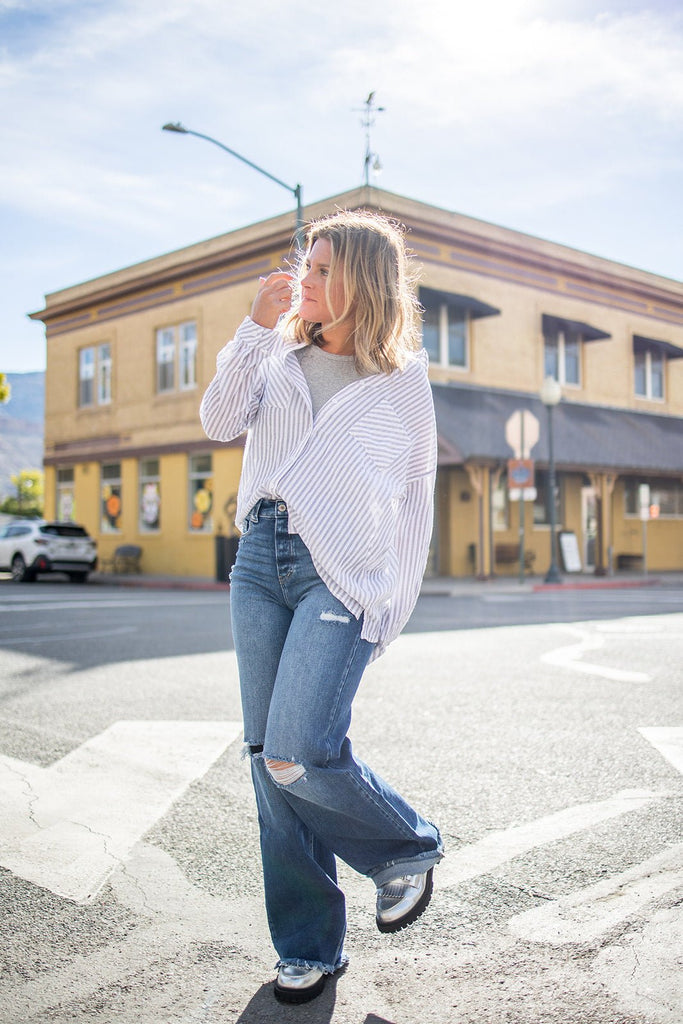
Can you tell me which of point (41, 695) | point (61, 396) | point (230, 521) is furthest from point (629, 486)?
point (41, 695)

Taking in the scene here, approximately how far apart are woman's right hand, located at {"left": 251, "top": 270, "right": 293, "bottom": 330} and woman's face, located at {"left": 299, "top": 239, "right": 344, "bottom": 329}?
10 cm

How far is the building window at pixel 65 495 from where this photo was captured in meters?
30.1

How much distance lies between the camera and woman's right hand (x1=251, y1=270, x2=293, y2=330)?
2754 millimetres

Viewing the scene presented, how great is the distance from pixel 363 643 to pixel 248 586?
1.10 feet

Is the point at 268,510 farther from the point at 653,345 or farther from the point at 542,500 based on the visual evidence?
the point at 653,345

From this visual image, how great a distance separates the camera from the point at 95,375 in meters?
29.4

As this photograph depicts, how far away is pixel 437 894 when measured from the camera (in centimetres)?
312

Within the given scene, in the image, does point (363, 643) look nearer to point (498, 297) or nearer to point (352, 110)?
point (498, 297)

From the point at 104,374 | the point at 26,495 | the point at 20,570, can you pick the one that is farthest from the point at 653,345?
Answer: the point at 26,495

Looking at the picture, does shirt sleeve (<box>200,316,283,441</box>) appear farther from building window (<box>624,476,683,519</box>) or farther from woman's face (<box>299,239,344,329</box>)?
building window (<box>624,476,683,519</box>)

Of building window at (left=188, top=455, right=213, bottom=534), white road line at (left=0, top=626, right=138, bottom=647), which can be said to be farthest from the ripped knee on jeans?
building window at (left=188, top=455, right=213, bottom=534)

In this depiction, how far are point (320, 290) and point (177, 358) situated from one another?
24.4m

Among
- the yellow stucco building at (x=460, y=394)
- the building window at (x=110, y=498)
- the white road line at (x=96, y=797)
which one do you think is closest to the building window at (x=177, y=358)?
the yellow stucco building at (x=460, y=394)

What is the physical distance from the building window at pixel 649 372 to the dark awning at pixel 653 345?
10cm
